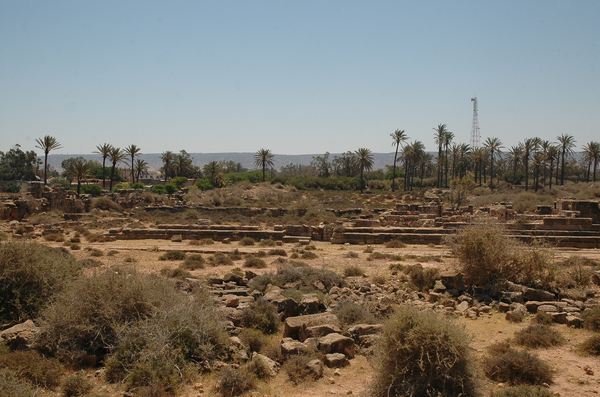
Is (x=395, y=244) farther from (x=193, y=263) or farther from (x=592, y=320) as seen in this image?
(x=592, y=320)

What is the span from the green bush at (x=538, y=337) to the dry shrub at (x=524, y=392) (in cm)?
245

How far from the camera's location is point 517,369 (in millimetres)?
8234

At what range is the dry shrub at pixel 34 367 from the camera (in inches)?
309

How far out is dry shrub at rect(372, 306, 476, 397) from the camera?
23.4ft

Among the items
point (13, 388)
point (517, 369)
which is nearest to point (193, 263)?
point (13, 388)

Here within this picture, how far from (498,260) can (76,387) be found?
10910mm

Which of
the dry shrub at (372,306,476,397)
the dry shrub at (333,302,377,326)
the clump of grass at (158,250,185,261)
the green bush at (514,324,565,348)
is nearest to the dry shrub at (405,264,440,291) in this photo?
the dry shrub at (333,302,377,326)

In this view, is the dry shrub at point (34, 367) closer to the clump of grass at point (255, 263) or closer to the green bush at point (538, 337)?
the green bush at point (538, 337)

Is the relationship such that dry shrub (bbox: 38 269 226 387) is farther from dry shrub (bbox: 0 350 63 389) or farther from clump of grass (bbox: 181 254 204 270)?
clump of grass (bbox: 181 254 204 270)

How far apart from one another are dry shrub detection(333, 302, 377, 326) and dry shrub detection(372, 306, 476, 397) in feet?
11.0

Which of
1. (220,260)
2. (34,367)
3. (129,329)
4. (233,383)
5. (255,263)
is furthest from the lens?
(220,260)

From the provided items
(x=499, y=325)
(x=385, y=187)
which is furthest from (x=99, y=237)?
(x=385, y=187)

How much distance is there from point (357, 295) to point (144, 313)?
A: 595cm

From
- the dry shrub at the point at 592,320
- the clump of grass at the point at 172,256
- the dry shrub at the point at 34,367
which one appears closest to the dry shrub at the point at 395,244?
the clump of grass at the point at 172,256
